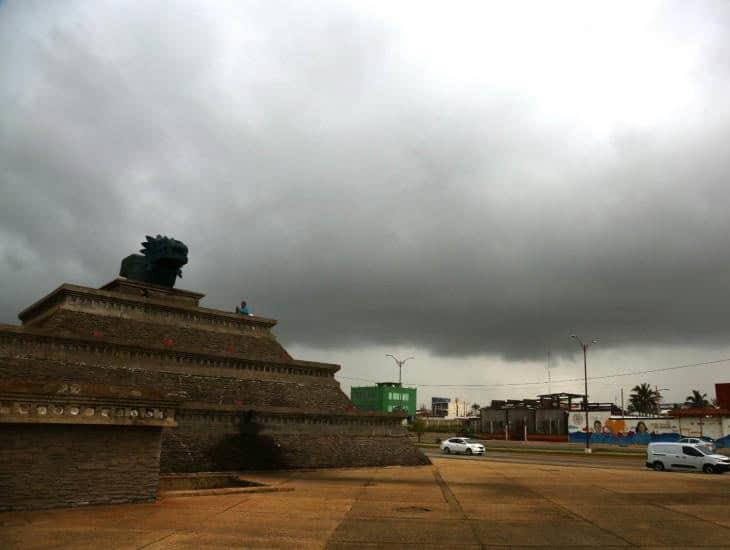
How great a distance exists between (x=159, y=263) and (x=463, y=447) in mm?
29786

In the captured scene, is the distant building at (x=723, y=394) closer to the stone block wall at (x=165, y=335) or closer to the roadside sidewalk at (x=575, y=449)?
the roadside sidewalk at (x=575, y=449)

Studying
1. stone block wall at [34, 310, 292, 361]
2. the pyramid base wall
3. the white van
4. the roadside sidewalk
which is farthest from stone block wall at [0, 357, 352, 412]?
the roadside sidewalk

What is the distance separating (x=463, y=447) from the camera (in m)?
49.8

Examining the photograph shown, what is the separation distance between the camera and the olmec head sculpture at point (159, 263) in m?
35.4

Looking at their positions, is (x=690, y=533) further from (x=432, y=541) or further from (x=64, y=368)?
(x=64, y=368)

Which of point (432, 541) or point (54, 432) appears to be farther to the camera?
→ point (54, 432)

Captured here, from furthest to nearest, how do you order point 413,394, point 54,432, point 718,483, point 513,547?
point 413,394 → point 718,483 → point 54,432 → point 513,547

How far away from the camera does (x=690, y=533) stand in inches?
484

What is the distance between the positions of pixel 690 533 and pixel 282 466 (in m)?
18.8

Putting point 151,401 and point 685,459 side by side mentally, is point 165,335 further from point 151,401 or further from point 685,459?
point 685,459

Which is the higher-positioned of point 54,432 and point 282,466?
point 54,432

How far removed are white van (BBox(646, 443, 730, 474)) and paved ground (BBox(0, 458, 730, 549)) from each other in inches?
387

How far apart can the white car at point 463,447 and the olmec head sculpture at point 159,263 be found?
28.2m

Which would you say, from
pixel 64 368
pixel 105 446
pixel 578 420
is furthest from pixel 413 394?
pixel 105 446
